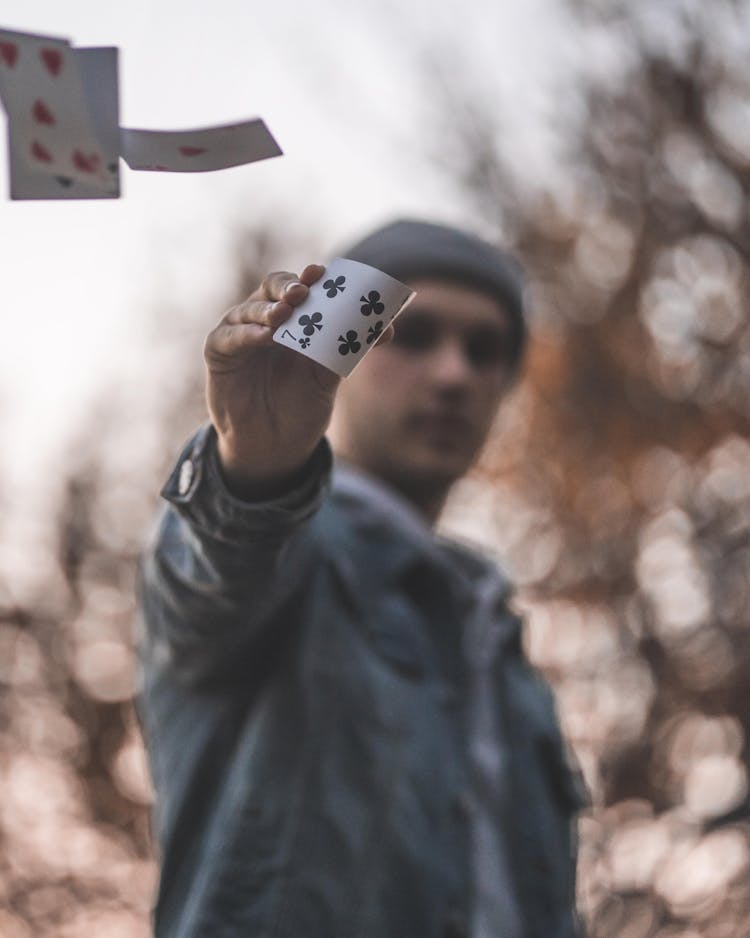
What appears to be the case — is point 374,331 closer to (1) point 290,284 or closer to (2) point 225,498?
(1) point 290,284

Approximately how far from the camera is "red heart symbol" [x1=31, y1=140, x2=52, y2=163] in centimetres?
101

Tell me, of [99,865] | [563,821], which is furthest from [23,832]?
[563,821]

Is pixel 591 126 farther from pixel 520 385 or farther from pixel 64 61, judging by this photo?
pixel 64 61

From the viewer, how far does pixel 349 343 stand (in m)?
1.00

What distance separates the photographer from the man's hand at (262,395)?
3.40 feet

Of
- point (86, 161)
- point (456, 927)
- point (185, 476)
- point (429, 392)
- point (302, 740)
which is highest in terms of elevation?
point (86, 161)

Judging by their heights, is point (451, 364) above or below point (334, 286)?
below

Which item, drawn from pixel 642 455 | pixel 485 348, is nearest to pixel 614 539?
pixel 642 455

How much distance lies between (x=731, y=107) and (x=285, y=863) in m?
4.01

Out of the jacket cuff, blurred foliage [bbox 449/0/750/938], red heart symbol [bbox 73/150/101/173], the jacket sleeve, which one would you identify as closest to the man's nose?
the jacket sleeve

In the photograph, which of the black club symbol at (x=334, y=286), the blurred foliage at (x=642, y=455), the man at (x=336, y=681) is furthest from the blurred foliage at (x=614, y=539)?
the black club symbol at (x=334, y=286)

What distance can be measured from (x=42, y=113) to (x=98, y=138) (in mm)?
62

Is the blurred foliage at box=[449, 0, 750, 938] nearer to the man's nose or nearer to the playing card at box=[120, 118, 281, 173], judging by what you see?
the man's nose

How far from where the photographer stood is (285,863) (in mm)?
1360
